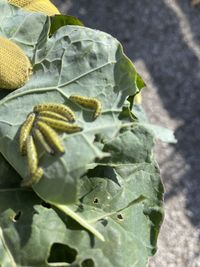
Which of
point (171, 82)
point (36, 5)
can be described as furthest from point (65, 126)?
point (171, 82)

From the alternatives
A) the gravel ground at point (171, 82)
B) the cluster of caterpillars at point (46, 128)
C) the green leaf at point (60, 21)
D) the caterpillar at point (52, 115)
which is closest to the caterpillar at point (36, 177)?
the cluster of caterpillars at point (46, 128)

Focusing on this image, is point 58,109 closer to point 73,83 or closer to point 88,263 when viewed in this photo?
point 73,83

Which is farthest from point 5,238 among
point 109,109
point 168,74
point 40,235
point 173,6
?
point 173,6

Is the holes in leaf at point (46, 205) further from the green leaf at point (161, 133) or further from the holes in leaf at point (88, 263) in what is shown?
the green leaf at point (161, 133)

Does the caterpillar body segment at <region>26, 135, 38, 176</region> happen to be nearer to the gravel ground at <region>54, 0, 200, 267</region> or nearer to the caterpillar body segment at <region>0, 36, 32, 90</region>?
the caterpillar body segment at <region>0, 36, 32, 90</region>

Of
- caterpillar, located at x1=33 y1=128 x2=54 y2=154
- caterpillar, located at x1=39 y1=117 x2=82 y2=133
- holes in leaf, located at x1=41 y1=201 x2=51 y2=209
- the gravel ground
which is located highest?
caterpillar, located at x1=39 y1=117 x2=82 y2=133

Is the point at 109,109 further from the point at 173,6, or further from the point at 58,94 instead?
the point at 173,6

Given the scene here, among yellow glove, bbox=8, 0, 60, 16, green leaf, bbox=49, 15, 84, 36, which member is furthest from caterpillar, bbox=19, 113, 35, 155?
yellow glove, bbox=8, 0, 60, 16
